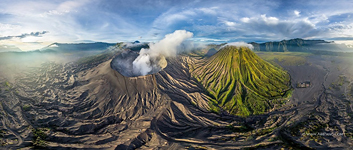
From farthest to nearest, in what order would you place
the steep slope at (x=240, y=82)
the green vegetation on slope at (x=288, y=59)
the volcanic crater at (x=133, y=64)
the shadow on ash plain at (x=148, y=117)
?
the green vegetation on slope at (x=288, y=59), the volcanic crater at (x=133, y=64), the steep slope at (x=240, y=82), the shadow on ash plain at (x=148, y=117)

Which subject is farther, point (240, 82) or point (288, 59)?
point (288, 59)

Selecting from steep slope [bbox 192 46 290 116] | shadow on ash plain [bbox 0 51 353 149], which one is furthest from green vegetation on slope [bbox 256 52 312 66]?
shadow on ash plain [bbox 0 51 353 149]

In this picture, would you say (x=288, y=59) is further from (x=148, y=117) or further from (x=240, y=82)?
(x=148, y=117)

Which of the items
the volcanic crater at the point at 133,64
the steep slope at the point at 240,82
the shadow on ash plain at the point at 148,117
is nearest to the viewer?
the shadow on ash plain at the point at 148,117

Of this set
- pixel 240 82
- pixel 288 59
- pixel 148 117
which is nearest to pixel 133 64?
pixel 148 117

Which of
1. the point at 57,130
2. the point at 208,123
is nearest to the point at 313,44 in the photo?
the point at 208,123

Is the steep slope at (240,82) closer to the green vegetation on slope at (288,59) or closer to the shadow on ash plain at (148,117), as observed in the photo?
the shadow on ash plain at (148,117)

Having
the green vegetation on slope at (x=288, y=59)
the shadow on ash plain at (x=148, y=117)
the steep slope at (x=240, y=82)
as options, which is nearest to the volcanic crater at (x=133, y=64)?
the shadow on ash plain at (x=148, y=117)
